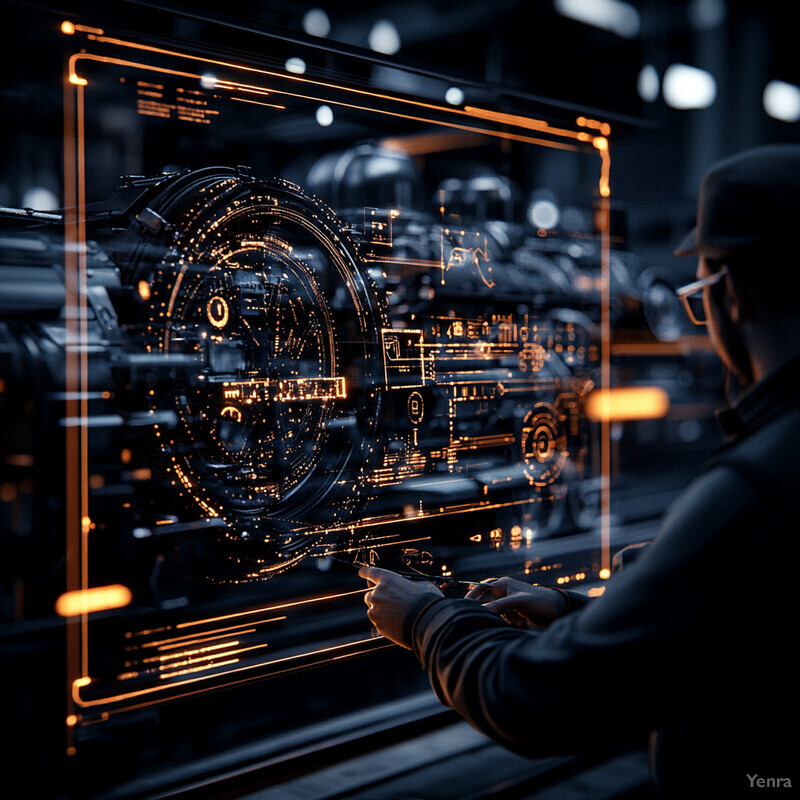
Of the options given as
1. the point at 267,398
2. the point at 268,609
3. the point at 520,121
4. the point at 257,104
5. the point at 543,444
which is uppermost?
the point at 520,121

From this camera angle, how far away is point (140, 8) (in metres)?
1.78

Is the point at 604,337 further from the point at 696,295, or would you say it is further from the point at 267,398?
the point at 267,398

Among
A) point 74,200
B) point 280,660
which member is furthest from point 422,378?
point 74,200

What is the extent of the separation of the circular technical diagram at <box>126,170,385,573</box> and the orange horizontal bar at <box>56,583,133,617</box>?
22 cm

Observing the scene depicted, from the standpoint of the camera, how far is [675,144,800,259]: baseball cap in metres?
1.12

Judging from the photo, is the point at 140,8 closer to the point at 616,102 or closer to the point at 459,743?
the point at 459,743

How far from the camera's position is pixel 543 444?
8.83 feet

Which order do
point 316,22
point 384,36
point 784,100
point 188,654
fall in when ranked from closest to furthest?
point 188,654 → point 316,22 → point 384,36 → point 784,100

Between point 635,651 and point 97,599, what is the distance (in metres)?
1.12

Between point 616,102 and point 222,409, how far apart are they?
7.27 ft

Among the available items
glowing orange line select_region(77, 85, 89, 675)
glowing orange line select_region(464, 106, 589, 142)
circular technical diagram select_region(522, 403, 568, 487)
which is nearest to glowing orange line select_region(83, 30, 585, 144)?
glowing orange line select_region(464, 106, 589, 142)

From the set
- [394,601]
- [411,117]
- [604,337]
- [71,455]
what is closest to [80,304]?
Answer: [71,455]

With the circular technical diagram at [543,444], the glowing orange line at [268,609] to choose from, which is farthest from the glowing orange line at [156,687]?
the circular technical diagram at [543,444]

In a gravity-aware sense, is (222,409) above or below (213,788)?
above
